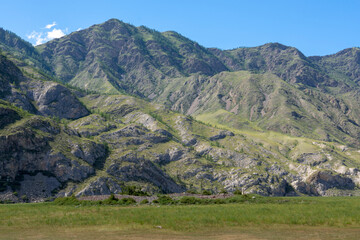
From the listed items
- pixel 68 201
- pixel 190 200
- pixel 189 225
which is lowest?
pixel 190 200

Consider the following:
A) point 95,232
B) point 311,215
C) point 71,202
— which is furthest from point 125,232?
point 71,202

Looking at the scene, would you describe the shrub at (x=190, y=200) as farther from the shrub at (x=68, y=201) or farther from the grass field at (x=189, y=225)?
the shrub at (x=68, y=201)

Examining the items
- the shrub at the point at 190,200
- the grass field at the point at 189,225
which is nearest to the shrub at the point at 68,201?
the grass field at the point at 189,225

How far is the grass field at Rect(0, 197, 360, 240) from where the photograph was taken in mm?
46406

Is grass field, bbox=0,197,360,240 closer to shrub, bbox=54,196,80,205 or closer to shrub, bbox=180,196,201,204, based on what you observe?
shrub, bbox=54,196,80,205

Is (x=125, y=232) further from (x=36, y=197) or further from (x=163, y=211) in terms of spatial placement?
(x=36, y=197)

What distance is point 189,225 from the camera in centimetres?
5209

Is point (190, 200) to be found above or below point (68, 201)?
below

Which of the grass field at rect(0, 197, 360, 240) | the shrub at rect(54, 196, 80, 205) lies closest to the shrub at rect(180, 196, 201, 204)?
the grass field at rect(0, 197, 360, 240)

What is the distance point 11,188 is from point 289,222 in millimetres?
164626

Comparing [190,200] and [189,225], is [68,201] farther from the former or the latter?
[189,225]

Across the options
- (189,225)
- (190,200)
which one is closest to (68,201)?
(190,200)

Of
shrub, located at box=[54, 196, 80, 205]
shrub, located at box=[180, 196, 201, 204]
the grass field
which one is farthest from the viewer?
shrub, located at box=[180, 196, 201, 204]

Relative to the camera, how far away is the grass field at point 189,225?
46406 mm
